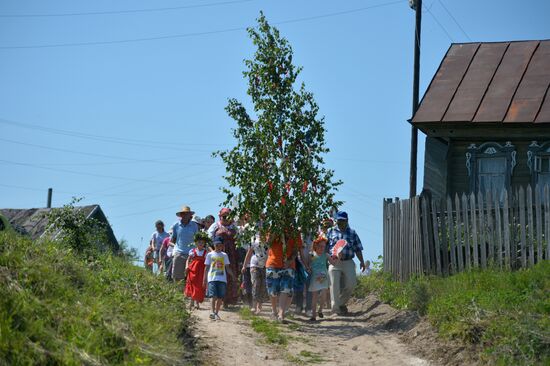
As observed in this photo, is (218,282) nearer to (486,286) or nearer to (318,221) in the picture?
(318,221)

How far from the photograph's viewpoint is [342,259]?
55.7 feet

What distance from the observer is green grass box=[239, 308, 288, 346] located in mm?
12773

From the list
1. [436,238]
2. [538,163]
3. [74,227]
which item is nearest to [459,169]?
[538,163]

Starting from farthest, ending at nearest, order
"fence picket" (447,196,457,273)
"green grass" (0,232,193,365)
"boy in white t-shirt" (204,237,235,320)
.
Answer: "fence picket" (447,196,457,273) < "boy in white t-shirt" (204,237,235,320) < "green grass" (0,232,193,365)

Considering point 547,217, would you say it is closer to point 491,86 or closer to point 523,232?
point 523,232

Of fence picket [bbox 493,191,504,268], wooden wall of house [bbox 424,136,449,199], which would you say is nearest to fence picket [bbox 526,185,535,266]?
fence picket [bbox 493,191,504,268]

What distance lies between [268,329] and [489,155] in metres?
9.78

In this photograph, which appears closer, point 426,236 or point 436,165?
point 426,236

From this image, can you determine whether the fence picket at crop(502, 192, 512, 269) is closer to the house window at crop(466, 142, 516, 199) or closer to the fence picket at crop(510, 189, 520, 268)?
the fence picket at crop(510, 189, 520, 268)

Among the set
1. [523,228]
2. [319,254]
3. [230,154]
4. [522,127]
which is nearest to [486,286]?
[523,228]

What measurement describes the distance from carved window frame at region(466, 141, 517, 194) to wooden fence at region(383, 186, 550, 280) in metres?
3.57

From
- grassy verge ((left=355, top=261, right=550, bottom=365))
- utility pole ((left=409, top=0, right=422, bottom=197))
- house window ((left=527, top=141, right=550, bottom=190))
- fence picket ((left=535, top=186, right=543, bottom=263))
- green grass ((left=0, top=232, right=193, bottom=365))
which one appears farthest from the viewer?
utility pole ((left=409, top=0, right=422, bottom=197))

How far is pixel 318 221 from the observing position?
50.5 feet

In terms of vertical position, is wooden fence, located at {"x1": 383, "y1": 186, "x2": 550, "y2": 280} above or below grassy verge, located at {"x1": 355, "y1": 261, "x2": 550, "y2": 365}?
above
